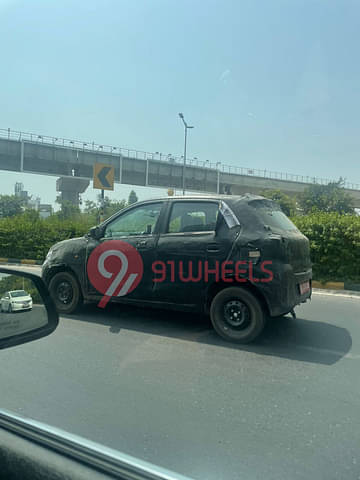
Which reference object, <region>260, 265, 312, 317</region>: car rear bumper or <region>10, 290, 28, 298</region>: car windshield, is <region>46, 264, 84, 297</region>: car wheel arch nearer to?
<region>260, 265, 312, 317</region>: car rear bumper

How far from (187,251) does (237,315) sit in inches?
39.6

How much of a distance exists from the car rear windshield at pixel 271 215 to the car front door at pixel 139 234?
1326 millimetres

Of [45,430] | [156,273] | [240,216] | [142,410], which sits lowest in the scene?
[142,410]

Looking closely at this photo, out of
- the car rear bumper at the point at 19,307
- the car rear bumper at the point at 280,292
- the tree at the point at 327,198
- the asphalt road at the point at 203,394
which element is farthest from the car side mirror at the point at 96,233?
the tree at the point at 327,198

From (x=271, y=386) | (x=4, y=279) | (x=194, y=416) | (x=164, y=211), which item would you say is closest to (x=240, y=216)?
(x=164, y=211)

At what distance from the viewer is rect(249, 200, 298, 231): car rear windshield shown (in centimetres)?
458

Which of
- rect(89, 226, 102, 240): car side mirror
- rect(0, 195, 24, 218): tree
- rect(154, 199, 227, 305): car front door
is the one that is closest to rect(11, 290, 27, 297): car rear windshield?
rect(154, 199, 227, 305): car front door

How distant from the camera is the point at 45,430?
1950 millimetres

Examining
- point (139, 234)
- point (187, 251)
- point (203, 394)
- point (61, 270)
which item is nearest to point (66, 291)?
point (61, 270)

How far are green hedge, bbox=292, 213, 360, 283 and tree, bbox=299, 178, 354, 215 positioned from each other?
3817cm

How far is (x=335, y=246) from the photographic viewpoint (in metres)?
9.51

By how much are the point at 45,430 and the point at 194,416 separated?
1.24 m

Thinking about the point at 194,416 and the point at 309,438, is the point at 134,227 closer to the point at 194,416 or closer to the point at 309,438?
the point at 194,416

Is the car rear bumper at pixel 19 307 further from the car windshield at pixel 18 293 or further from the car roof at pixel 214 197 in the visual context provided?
the car roof at pixel 214 197
